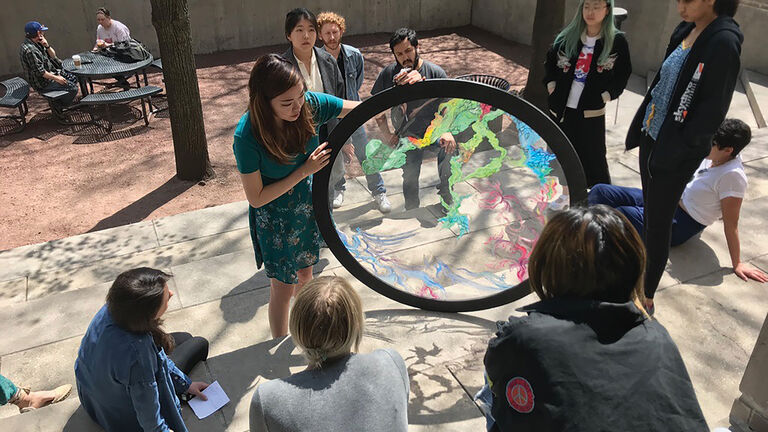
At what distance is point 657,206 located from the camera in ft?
10.8

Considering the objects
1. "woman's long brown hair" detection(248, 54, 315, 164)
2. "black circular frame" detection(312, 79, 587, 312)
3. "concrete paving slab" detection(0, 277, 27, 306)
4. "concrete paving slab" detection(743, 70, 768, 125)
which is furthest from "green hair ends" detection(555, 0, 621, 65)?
"concrete paving slab" detection(0, 277, 27, 306)

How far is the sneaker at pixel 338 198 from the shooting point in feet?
10.5

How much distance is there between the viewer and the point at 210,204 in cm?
679

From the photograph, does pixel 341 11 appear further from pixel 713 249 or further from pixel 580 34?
pixel 713 249

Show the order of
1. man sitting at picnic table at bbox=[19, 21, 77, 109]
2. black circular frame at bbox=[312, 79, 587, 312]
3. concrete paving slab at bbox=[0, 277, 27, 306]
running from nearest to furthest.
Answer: black circular frame at bbox=[312, 79, 587, 312], concrete paving slab at bbox=[0, 277, 27, 306], man sitting at picnic table at bbox=[19, 21, 77, 109]

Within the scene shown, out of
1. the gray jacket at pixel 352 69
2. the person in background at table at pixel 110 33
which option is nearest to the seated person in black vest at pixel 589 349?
the gray jacket at pixel 352 69

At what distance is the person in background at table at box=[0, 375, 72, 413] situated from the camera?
317cm

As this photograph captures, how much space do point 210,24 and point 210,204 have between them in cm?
737

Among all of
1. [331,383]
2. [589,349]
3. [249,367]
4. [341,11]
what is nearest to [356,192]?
[249,367]

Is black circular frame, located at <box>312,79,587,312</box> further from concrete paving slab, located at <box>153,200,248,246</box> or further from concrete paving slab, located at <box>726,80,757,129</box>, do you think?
concrete paving slab, located at <box>726,80,757,129</box>

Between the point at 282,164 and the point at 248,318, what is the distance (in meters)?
1.45

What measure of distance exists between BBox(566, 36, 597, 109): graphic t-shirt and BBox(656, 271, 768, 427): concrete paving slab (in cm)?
160

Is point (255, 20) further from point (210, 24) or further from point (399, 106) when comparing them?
point (399, 106)

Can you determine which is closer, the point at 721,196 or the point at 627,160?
the point at 721,196
